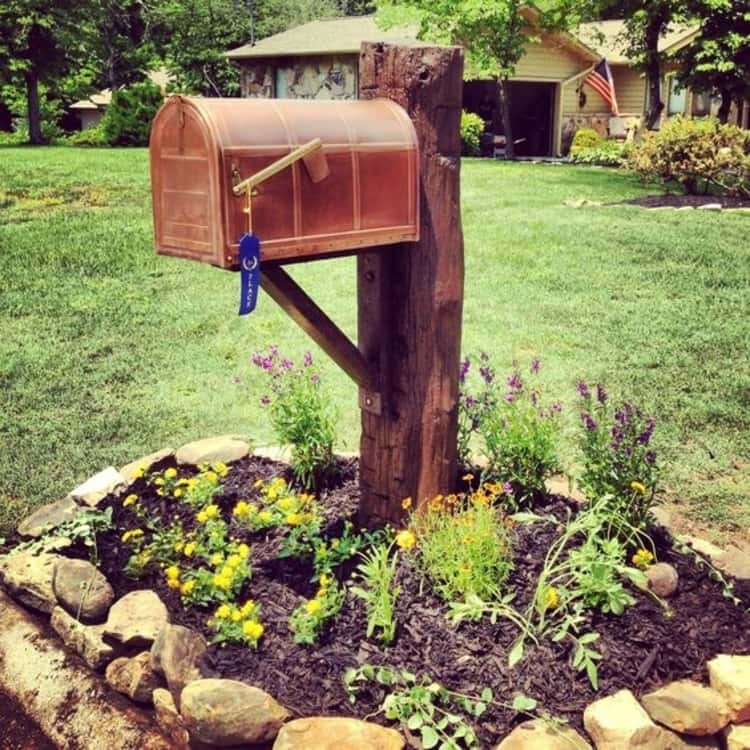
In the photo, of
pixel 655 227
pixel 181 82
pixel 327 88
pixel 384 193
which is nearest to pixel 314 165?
pixel 384 193

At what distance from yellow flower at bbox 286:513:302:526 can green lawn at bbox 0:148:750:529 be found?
1.59 metres

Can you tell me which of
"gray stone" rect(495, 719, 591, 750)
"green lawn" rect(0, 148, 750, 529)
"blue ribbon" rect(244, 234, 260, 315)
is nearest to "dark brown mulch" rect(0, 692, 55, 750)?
"green lawn" rect(0, 148, 750, 529)

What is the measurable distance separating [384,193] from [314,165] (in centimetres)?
31

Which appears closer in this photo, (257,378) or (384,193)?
(384,193)

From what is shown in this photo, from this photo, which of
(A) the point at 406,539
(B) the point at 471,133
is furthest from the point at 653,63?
(A) the point at 406,539

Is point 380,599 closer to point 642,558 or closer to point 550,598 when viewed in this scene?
point 550,598

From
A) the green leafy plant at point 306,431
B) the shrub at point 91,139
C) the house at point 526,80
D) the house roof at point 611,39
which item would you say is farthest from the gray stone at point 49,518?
the house roof at point 611,39

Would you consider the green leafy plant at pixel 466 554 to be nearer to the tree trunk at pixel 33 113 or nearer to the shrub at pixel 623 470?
the shrub at pixel 623 470

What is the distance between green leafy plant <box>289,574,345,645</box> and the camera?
288cm

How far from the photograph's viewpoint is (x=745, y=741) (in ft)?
8.34

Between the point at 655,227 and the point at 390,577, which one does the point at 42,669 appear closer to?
the point at 390,577

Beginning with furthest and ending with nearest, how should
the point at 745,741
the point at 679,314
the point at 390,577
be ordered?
the point at 679,314
the point at 390,577
the point at 745,741

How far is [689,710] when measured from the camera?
2.54m

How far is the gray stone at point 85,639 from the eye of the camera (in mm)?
3064
